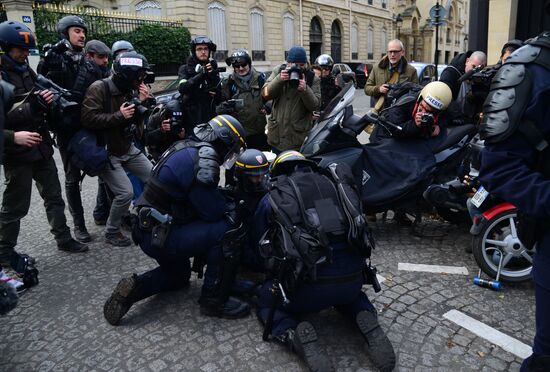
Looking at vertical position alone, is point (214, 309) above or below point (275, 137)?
below

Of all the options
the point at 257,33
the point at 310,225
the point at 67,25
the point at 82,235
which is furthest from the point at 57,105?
the point at 257,33

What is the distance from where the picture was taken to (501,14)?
8922 millimetres

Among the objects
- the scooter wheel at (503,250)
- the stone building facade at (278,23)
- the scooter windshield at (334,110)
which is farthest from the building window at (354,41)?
the scooter wheel at (503,250)

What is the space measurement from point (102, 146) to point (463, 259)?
134 inches

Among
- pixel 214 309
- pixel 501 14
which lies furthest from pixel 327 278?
pixel 501 14

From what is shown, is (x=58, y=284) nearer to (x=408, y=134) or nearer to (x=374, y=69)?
(x=408, y=134)

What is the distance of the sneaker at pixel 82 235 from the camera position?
15.4 feet

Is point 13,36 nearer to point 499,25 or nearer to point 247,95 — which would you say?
point 247,95

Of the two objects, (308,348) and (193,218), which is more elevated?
(193,218)

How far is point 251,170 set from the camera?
311 centimetres

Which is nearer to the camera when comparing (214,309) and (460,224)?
(214,309)

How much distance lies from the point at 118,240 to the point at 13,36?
2.00 m

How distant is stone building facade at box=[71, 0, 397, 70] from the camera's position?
2288 centimetres

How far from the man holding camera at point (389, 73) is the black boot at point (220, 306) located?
3553mm
